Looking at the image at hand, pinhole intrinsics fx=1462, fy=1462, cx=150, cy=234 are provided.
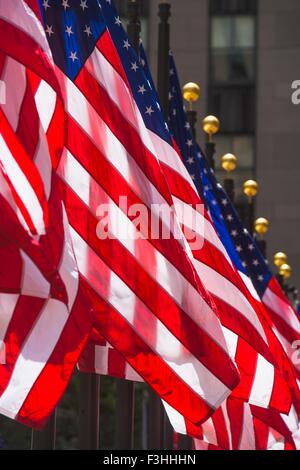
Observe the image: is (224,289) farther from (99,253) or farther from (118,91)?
→ (99,253)

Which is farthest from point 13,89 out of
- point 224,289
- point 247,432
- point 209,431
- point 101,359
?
point 247,432

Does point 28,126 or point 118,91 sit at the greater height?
point 28,126

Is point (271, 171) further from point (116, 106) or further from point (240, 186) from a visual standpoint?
point (116, 106)

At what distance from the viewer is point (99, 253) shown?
1181 centimetres

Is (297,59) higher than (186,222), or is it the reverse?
(186,222)

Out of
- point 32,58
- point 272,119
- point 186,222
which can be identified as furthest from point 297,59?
point 32,58

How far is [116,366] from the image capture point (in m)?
12.8

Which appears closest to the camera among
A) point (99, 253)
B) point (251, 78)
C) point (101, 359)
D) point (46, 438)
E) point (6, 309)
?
point (6, 309)

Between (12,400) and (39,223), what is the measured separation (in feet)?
5.18

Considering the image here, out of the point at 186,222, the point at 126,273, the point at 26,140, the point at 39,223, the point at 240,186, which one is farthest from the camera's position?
the point at 240,186

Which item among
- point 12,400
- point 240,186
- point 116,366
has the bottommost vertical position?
point 240,186

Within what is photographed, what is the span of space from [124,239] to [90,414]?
3776 mm

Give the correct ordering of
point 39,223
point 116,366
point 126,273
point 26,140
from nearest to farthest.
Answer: point 39,223, point 26,140, point 126,273, point 116,366

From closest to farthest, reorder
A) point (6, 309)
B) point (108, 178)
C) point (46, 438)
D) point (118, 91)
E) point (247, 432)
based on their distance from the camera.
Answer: point (6, 309) < point (108, 178) < point (118, 91) < point (46, 438) < point (247, 432)
